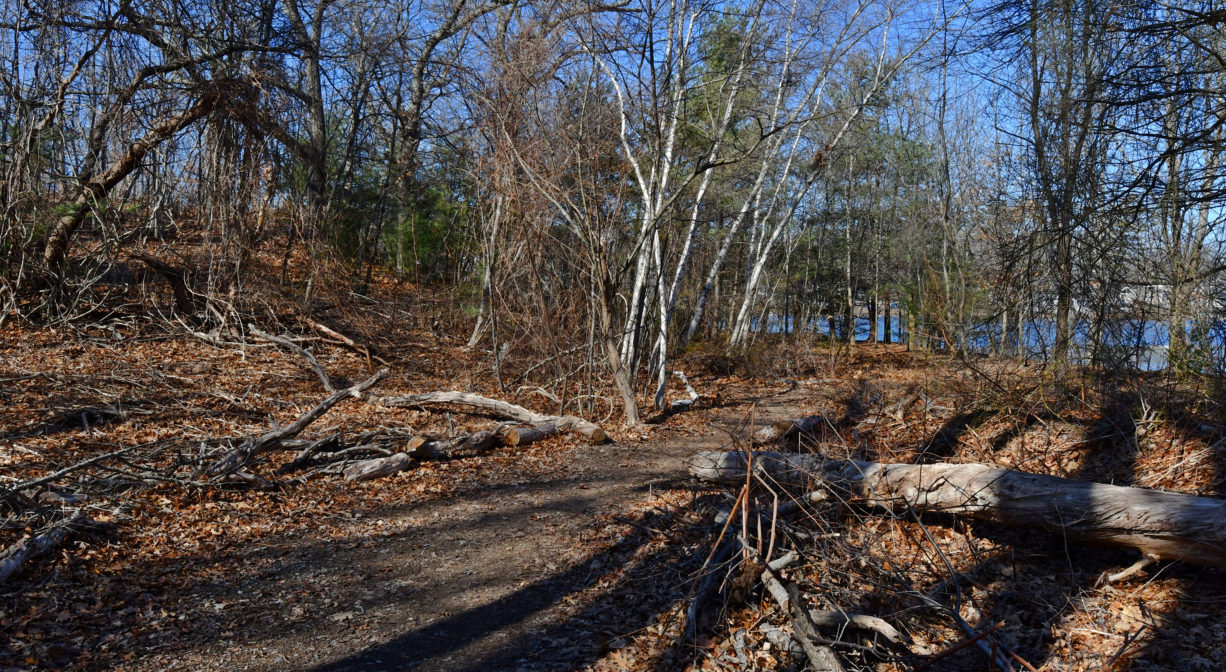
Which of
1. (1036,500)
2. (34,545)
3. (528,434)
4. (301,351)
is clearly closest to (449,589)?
(34,545)

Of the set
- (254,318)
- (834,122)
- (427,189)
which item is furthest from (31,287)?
(834,122)

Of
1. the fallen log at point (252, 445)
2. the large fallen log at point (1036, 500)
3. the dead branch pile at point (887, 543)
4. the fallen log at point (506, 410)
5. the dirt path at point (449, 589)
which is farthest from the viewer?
the fallen log at point (506, 410)

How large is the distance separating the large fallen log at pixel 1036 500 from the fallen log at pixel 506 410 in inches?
111

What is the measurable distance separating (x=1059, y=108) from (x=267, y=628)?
8549mm

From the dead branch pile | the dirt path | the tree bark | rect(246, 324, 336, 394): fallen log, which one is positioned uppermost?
the tree bark

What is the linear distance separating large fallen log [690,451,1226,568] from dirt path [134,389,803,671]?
1.15 meters

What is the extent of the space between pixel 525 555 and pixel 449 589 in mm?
718

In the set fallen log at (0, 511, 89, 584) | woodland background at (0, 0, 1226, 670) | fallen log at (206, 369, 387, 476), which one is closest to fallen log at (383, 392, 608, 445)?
woodland background at (0, 0, 1226, 670)

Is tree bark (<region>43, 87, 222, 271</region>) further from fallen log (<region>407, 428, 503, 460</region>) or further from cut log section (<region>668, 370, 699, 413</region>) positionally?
cut log section (<region>668, 370, 699, 413</region>)

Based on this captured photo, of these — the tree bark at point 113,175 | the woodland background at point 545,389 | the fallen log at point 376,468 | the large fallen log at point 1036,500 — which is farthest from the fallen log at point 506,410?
the tree bark at point 113,175

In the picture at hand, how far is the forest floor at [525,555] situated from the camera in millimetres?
3926

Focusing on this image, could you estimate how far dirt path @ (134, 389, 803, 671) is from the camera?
151 inches

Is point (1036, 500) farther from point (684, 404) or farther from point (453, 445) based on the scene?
point (684, 404)

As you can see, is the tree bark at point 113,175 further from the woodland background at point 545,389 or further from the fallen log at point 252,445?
the fallen log at point 252,445
